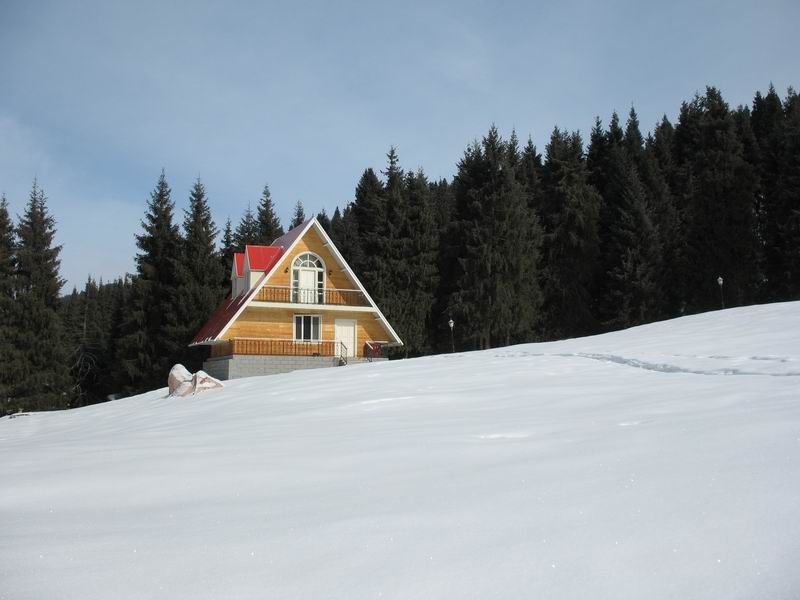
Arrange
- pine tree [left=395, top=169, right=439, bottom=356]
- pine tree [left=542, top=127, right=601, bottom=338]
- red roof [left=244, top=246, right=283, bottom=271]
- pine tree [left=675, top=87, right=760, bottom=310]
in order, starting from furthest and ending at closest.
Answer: pine tree [left=542, top=127, right=601, bottom=338] → pine tree [left=395, top=169, right=439, bottom=356] → pine tree [left=675, top=87, right=760, bottom=310] → red roof [left=244, top=246, right=283, bottom=271]

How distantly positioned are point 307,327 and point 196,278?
10222 mm

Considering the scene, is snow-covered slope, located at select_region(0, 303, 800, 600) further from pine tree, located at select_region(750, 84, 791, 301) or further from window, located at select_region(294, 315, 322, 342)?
pine tree, located at select_region(750, 84, 791, 301)

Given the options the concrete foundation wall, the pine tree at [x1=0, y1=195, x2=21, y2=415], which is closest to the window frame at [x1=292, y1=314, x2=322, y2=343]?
the concrete foundation wall

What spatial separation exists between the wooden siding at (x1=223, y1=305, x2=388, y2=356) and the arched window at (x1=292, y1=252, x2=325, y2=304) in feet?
1.85

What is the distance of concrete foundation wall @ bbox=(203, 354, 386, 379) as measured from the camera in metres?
26.9

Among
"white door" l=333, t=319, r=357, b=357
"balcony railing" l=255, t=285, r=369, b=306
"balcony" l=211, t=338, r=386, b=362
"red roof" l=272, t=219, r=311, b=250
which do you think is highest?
"red roof" l=272, t=219, r=311, b=250

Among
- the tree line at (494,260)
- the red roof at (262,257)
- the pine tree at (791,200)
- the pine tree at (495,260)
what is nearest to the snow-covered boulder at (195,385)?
the red roof at (262,257)

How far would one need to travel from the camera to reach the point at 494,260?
3847 centimetres

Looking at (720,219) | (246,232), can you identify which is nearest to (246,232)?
(246,232)

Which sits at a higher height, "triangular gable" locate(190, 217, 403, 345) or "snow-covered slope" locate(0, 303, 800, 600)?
"triangular gable" locate(190, 217, 403, 345)

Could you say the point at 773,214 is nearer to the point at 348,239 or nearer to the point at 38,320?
the point at 348,239

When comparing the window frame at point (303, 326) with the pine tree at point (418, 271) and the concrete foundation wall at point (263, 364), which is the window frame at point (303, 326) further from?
the pine tree at point (418, 271)

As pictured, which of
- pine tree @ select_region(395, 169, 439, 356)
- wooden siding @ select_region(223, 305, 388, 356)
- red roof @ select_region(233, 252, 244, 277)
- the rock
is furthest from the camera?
pine tree @ select_region(395, 169, 439, 356)

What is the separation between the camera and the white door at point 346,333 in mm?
29672
